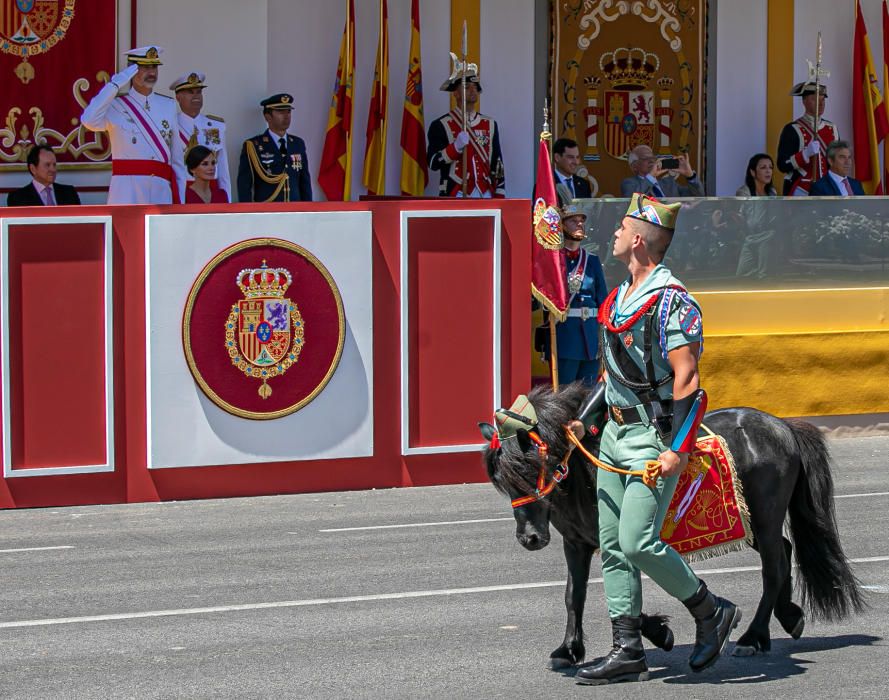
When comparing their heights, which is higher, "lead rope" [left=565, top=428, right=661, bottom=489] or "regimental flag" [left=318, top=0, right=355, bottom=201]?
"regimental flag" [left=318, top=0, right=355, bottom=201]

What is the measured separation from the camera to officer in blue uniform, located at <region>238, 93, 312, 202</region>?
1510 centimetres

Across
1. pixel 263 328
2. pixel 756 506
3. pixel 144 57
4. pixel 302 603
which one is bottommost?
pixel 302 603

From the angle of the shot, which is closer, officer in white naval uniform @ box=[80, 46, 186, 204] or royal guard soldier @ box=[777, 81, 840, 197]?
officer in white naval uniform @ box=[80, 46, 186, 204]

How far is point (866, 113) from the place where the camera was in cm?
1870

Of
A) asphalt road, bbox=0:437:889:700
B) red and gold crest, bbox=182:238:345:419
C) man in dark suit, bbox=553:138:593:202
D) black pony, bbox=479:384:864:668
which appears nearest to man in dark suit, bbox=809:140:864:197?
man in dark suit, bbox=553:138:593:202

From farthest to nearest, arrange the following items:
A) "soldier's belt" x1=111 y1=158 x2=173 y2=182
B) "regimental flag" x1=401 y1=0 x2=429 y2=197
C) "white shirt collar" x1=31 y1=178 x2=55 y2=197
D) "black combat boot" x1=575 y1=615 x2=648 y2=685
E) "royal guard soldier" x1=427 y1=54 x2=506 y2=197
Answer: "regimental flag" x1=401 y1=0 x2=429 y2=197
"royal guard soldier" x1=427 y1=54 x2=506 y2=197
"white shirt collar" x1=31 y1=178 x2=55 y2=197
"soldier's belt" x1=111 y1=158 x2=173 y2=182
"black combat boot" x1=575 y1=615 x2=648 y2=685

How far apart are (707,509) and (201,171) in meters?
7.39

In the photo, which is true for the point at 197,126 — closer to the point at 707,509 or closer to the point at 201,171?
the point at 201,171

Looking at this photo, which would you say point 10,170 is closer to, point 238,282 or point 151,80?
point 151,80

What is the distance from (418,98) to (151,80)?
3879 mm

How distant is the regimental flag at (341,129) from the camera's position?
16141 millimetres

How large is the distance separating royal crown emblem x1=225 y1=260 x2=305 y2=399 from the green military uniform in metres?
5.46

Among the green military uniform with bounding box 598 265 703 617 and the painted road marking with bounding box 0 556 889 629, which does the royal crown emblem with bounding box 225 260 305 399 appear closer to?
the painted road marking with bounding box 0 556 889 629

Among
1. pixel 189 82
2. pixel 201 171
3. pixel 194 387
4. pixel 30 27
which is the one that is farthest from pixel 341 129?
pixel 194 387
